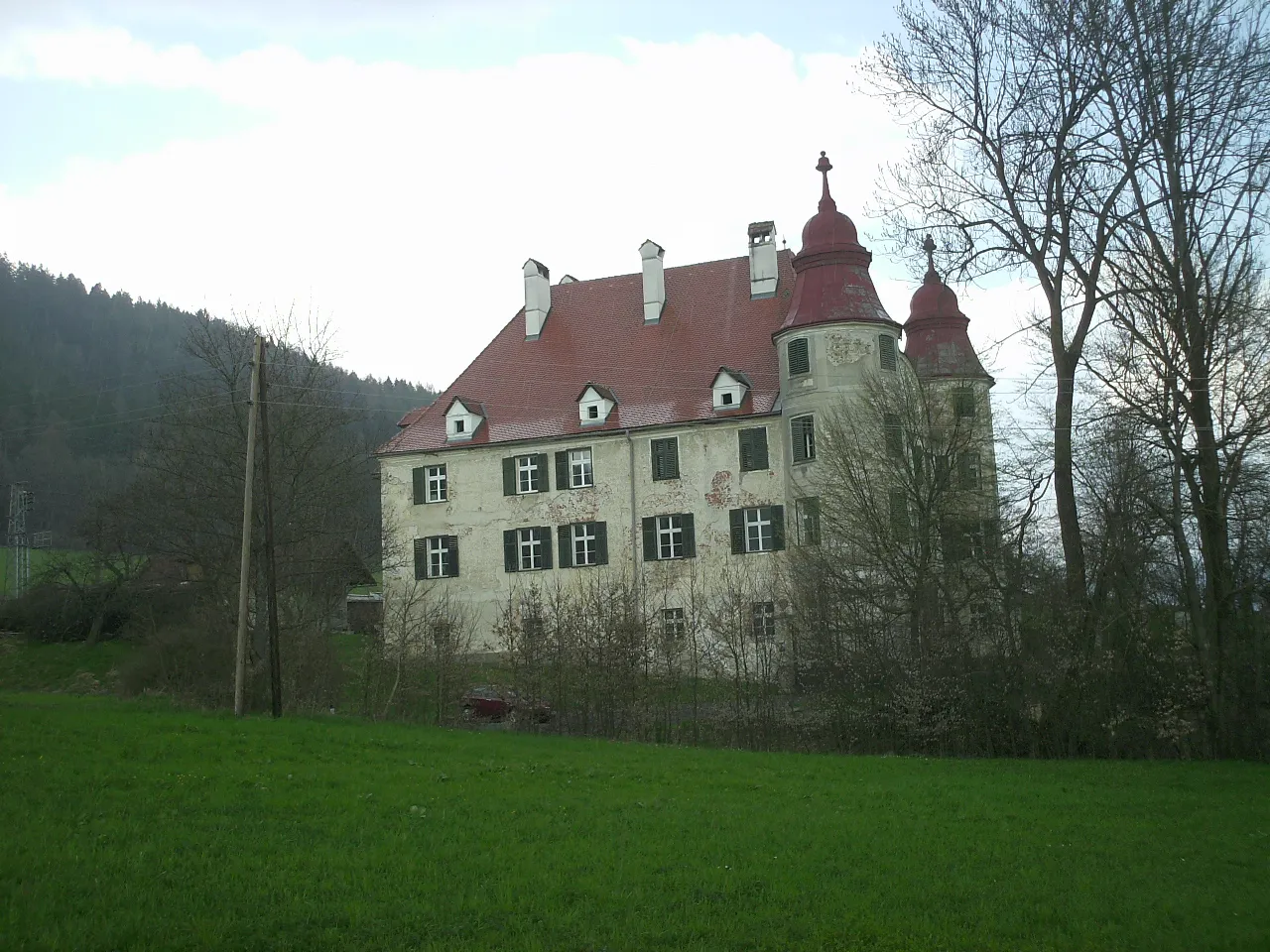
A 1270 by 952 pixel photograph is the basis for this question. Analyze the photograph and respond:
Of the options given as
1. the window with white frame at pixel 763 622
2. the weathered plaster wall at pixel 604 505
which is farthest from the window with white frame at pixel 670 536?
the window with white frame at pixel 763 622

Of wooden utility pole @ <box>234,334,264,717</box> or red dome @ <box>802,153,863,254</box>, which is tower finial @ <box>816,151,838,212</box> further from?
wooden utility pole @ <box>234,334,264,717</box>

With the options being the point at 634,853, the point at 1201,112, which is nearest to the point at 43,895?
the point at 634,853

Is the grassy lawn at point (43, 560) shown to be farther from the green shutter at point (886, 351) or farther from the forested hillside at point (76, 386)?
the green shutter at point (886, 351)

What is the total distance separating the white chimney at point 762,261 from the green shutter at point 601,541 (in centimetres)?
989

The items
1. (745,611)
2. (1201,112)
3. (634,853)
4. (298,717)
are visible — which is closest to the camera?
(634,853)

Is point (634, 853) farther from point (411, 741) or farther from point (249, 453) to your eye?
point (249, 453)

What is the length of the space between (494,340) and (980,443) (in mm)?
22292

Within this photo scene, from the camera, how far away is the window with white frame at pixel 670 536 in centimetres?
3884

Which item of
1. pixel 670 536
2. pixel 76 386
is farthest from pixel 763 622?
pixel 76 386

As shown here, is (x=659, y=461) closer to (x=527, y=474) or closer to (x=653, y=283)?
(x=527, y=474)

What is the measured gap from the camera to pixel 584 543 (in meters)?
39.9

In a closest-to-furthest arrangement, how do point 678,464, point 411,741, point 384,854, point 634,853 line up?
1. point 384,854
2. point 634,853
3. point 411,741
4. point 678,464

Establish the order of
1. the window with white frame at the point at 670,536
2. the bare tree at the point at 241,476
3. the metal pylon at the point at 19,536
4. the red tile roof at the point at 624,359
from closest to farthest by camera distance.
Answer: the bare tree at the point at 241,476 → the window with white frame at the point at 670,536 → the red tile roof at the point at 624,359 → the metal pylon at the point at 19,536

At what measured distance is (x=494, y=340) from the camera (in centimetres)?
4509
